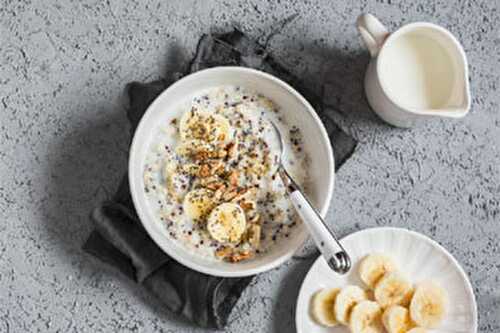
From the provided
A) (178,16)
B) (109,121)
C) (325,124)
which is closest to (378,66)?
(325,124)

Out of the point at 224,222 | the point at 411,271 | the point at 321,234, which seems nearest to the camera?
the point at 321,234

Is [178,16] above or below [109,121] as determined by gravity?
above

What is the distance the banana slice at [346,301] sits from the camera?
1.36 meters

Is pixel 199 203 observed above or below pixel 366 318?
above

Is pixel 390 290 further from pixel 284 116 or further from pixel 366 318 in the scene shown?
pixel 284 116

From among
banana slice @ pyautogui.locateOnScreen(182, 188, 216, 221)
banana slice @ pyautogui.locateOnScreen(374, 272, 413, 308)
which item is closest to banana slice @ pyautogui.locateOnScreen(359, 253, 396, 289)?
banana slice @ pyautogui.locateOnScreen(374, 272, 413, 308)

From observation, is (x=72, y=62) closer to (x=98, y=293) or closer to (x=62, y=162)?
(x=62, y=162)

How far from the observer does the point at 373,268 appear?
138 centimetres

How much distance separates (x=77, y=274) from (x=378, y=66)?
651mm

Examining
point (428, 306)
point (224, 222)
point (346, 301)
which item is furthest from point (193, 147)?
point (428, 306)

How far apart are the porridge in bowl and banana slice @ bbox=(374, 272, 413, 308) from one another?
195mm

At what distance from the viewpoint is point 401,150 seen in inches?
57.1

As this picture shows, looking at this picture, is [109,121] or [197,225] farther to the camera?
[109,121]

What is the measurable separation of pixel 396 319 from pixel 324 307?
0.13 m
